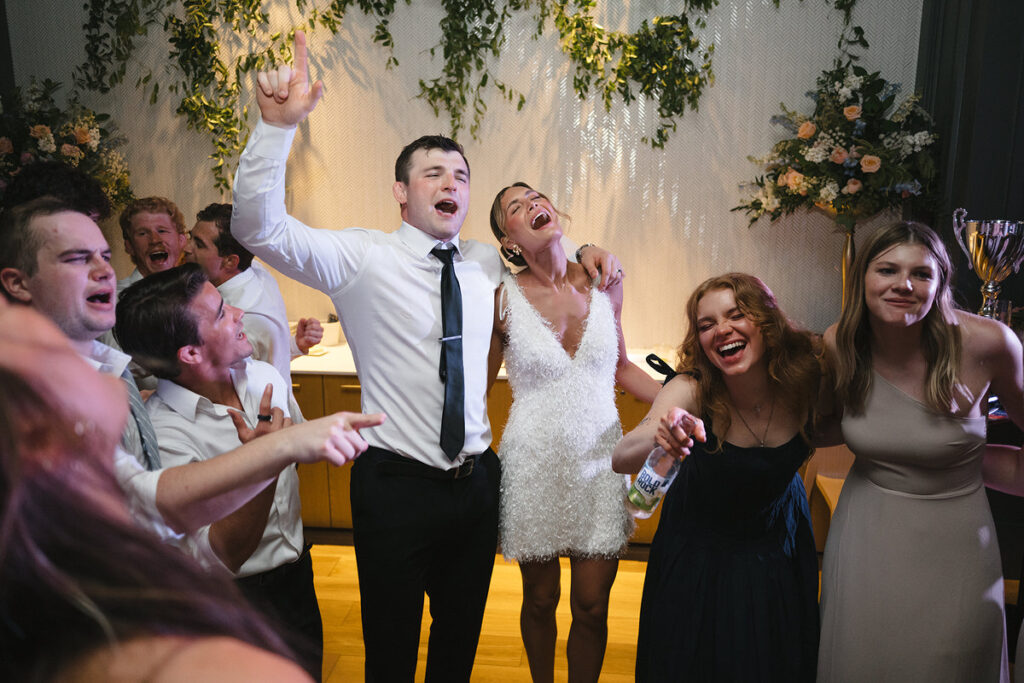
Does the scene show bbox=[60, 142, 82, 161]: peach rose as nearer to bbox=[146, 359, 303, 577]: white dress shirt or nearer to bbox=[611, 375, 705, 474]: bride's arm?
bbox=[146, 359, 303, 577]: white dress shirt

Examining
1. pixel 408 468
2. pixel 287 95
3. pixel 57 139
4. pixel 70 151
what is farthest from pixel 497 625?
pixel 57 139

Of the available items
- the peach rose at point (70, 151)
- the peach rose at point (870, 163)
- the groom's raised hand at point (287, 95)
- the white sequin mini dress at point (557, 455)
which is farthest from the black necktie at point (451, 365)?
the peach rose at point (70, 151)

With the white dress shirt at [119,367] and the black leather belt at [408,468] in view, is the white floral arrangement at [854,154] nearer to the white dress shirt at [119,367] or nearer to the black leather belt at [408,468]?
the black leather belt at [408,468]

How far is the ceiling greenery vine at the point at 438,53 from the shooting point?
3221 millimetres

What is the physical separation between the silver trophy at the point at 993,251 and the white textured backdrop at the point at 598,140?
1.00m

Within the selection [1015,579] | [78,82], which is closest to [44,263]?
[78,82]

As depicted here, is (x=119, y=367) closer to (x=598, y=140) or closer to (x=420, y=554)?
(x=420, y=554)

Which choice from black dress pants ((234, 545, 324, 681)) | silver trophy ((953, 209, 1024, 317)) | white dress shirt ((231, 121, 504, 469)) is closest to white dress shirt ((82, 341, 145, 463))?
white dress shirt ((231, 121, 504, 469))

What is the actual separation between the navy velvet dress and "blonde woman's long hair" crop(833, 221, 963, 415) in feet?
0.65

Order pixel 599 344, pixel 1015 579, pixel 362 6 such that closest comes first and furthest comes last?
pixel 599 344 < pixel 1015 579 < pixel 362 6

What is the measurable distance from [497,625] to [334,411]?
3.80 ft

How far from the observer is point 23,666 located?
→ 0.47 meters

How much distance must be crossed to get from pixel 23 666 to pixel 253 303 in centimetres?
178

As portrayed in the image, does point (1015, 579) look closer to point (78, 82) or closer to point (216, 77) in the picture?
point (216, 77)
